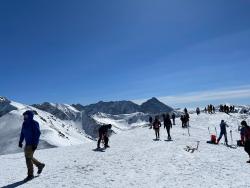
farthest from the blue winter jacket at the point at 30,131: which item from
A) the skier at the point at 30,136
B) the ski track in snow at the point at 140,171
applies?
the ski track in snow at the point at 140,171

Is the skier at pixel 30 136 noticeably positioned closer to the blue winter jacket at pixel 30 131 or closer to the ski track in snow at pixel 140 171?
the blue winter jacket at pixel 30 131

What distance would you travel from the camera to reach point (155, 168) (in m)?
19.0

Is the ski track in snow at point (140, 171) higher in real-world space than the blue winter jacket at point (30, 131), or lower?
lower

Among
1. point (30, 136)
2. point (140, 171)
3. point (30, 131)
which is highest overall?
point (30, 131)

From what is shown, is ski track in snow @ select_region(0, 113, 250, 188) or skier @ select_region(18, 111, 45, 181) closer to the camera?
ski track in snow @ select_region(0, 113, 250, 188)

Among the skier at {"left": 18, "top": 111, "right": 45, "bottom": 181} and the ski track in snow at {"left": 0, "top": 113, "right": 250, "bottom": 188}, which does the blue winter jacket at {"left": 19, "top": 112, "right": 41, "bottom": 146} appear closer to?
the skier at {"left": 18, "top": 111, "right": 45, "bottom": 181}

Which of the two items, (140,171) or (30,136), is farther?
(140,171)

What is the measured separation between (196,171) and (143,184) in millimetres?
3957

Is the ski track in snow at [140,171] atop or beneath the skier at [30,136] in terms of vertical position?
beneath

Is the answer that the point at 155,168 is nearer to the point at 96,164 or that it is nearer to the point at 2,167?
the point at 96,164

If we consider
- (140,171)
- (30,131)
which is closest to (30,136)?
(30,131)

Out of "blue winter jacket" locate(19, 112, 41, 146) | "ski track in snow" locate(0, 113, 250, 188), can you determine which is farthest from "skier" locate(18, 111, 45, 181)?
"ski track in snow" locate(0, 113, 250, 188)

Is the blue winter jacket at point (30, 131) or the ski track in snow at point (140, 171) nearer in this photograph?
the ski track in snow at point (140, 171)

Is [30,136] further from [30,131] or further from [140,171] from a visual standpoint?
[140,171]
